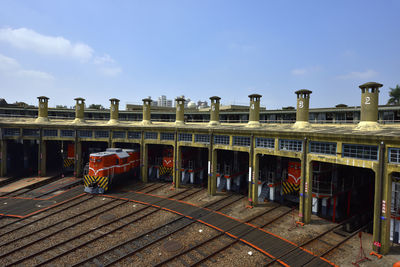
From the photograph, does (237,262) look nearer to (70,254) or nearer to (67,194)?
Result: (70,254)

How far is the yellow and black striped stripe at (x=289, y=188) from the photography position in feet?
83.7

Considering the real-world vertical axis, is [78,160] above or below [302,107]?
below

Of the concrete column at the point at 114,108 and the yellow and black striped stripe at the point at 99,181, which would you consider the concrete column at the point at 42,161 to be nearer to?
the concrete column at the point at 114,108

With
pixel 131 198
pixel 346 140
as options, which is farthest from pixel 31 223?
pixel 346 140

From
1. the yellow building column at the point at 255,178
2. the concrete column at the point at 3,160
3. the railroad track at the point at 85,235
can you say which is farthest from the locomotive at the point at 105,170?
the yellow building column at the point at 255,178

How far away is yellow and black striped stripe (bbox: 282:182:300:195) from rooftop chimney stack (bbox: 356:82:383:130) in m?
8.53

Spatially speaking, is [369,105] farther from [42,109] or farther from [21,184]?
[42,109]

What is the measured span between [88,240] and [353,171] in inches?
1035

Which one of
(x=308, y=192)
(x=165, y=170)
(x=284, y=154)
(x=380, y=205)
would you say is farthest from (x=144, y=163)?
(x=380, y=205)

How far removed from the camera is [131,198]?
27797mm

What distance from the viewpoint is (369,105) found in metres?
20.7

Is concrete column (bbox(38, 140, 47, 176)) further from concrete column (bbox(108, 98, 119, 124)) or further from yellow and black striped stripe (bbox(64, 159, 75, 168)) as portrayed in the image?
concrete column (bbox(108, 98, 119, 124))

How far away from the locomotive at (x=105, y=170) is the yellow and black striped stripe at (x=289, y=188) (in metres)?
20.5

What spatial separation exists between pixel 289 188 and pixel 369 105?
11.0 meters
